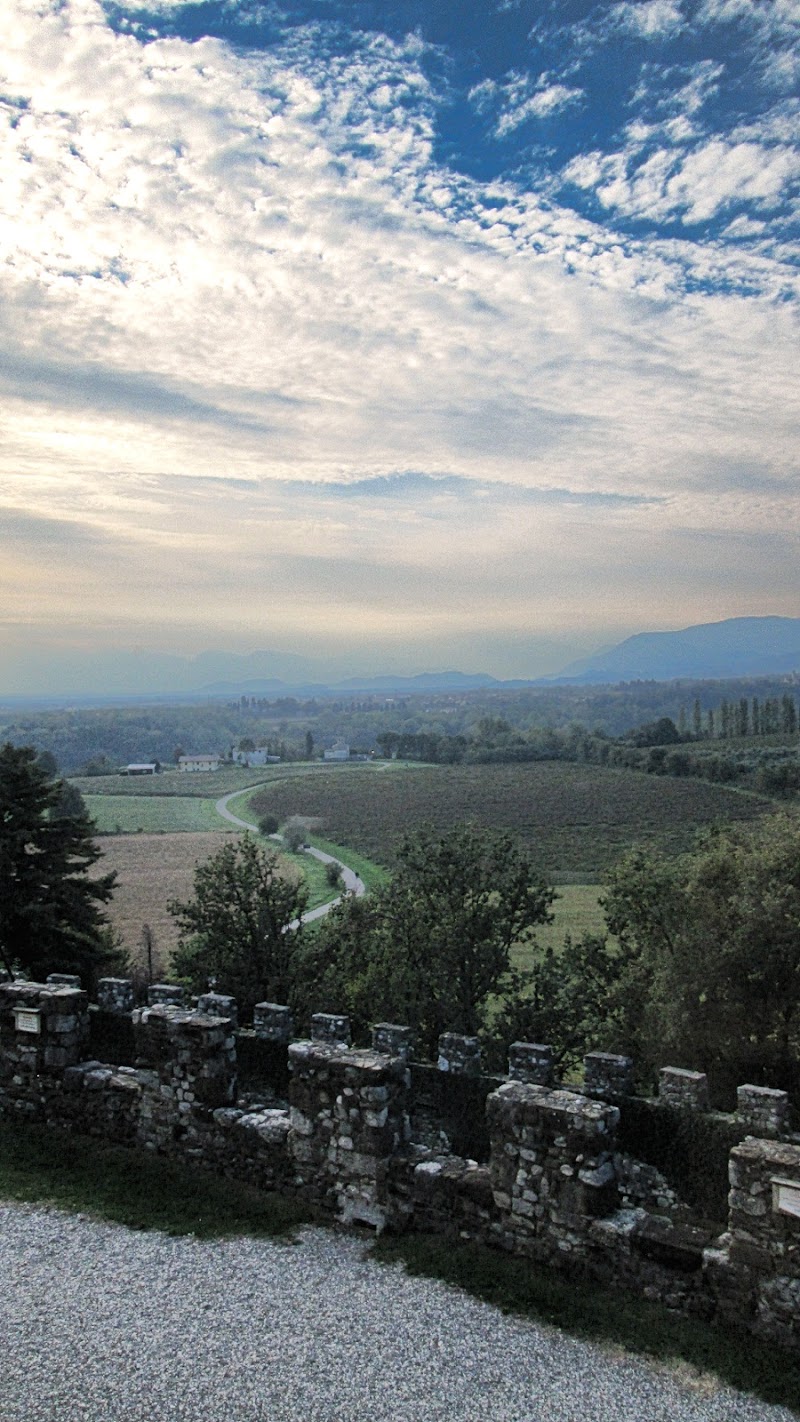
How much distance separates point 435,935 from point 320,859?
36145 millimetres

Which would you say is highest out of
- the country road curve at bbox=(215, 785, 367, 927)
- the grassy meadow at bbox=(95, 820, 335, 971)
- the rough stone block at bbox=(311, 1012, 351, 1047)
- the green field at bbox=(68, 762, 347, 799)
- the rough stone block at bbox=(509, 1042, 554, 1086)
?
the rough stone block at bbox=(311, 1012, 351, 1047)

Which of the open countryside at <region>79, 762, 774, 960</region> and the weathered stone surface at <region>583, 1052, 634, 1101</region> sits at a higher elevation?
the weathered stone surface at <region>583, 1052, 634, 1101</region>

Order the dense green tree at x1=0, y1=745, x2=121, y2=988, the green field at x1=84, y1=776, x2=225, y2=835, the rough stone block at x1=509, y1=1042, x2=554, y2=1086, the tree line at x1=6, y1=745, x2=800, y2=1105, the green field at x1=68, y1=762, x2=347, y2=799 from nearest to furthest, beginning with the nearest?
1. the rough stone block at x1=509, y1=1042, x2=554, y2=1086
2. the tree line at x1=6, y1=745, x2=800, y2=1105
3. the dense green tree at x1=0, y1=745, x2=121, y2=988
4. the green field at x1=84, y1=776, x2=225, y2=835
5. the green field at x1=68, y1=762, x2=347, y2=799

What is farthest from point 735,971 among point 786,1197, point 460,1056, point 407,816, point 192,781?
point 192,781

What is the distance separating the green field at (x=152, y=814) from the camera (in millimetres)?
74125

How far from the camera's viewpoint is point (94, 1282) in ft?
20.2

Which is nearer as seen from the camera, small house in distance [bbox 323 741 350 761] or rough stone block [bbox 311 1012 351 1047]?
rough stone block [bbox 311 1012 351 1047]

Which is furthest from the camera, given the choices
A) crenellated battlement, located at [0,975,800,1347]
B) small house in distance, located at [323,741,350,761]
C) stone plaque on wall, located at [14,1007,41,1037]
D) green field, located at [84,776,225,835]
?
small house in distance, located at [323,741,350,761]

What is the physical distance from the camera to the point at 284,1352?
5391 millimetres

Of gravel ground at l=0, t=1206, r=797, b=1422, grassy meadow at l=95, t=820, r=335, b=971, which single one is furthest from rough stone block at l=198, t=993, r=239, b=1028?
grassy meadow at l=95, t=820, r=335, b=971

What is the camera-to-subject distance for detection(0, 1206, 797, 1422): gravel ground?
4.93 m

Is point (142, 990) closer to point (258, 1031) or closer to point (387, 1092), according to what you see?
point (258, 1031)

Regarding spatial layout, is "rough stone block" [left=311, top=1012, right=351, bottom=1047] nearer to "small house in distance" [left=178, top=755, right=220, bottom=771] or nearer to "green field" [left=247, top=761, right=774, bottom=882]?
"green field" [left=247, top=761, right=774, bottom=882]

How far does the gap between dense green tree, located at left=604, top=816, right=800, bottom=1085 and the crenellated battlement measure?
10918mm
